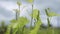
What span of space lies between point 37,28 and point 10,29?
60 millimetres

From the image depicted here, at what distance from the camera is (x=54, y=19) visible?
36 cm

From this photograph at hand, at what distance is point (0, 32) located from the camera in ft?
1.03

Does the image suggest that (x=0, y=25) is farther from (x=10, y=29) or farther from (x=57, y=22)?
(x=57, y=22)

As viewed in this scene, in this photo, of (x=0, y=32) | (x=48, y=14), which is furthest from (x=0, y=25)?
(x=48, y=14)

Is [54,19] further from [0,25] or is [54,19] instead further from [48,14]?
[0,25]

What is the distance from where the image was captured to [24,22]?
0.93 feet

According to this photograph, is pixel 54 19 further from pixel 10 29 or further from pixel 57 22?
pixel 10 29

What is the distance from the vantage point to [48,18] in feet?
1.09

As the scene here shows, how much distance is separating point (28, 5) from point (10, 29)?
0.29 ft

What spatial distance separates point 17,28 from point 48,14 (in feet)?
0.28

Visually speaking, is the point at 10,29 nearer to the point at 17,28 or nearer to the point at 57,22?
the point at 17,28

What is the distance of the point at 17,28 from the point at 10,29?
15mm

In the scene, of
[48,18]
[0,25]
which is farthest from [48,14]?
[0,25]

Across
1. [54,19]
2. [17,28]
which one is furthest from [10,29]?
[54,19]
